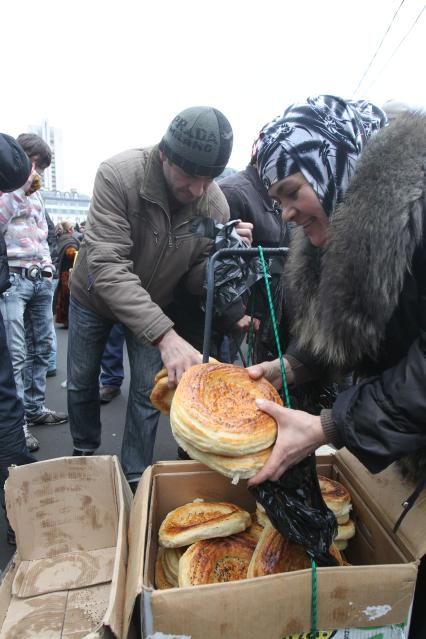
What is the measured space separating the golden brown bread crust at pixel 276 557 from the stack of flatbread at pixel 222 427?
0.29 m

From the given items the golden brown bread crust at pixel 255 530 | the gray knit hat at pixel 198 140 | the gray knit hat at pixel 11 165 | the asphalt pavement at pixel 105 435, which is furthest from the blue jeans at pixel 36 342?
the golden brown bread crust at pixel 255 530

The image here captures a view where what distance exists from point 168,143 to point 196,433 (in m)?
1.46

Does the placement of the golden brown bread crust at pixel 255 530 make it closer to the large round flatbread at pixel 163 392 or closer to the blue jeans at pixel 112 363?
the large round flatbread at pixel 163 392

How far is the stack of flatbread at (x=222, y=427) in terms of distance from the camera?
4.03ft

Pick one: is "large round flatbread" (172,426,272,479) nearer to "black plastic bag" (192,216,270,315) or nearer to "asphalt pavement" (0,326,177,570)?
"black plastic bag" (192,216,270,315)

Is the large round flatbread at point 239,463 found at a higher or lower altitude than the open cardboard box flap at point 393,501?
higher

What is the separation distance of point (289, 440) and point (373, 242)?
2.02ft

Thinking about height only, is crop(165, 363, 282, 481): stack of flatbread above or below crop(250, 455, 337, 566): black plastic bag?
above

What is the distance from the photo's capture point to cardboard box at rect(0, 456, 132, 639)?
5.89ft

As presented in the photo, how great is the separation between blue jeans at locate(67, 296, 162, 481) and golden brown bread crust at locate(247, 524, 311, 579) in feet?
4.42

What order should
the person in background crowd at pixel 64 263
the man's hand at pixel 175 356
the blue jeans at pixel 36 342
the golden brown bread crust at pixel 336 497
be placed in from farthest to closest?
the person in background crowd at pixel 64 263, the blue jeans at pixel 36 342, the man's hand at pixel 175 356, the golden brown bread crust at pixel 336 497

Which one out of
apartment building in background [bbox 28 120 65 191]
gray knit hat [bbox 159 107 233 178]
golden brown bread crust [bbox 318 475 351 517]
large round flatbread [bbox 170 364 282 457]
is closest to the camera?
large round flatbread [bbox 170 364 282 457]

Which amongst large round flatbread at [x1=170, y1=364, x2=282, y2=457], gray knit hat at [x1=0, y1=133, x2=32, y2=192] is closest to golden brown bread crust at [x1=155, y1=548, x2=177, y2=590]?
large round flatbread at [x1=170, y1=364, x2=282, y2=457]

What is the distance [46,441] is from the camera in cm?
369
